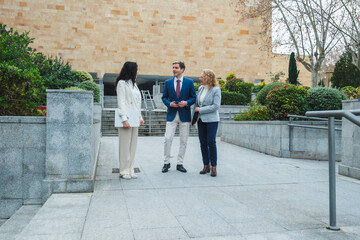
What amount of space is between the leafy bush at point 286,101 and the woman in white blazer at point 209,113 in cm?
393

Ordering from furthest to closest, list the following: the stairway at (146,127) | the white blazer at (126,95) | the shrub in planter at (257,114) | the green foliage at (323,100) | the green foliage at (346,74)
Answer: the green foliage at (346,74) < the stairway at (146,127) < the shrub in planter at (257,114) < the green foliage at (323,100) < the white blazer at (126,95)

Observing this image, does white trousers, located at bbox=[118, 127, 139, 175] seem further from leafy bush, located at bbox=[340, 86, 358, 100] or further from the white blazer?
leafy bush, located at bbox=[340, 86, 358, 100]

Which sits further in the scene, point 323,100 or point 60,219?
point 323,100

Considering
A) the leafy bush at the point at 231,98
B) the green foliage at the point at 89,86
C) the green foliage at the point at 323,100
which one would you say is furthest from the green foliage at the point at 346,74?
the green foliage at the point at 89,86

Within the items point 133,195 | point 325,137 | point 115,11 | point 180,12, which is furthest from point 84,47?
point 133,195

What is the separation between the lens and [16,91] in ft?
16.4

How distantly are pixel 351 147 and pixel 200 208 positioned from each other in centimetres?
382

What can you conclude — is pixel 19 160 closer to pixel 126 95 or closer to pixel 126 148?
pixel 126 148

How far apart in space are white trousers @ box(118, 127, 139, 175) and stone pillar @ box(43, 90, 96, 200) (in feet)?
2.58

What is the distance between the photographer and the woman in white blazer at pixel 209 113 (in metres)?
5.42

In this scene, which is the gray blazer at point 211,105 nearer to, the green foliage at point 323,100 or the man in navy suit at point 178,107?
the man in navy suit at point 178,107

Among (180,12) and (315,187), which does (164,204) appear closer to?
(315,187)

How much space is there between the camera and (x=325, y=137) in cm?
805

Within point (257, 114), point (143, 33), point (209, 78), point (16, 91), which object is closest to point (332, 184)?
point (209, 78)
